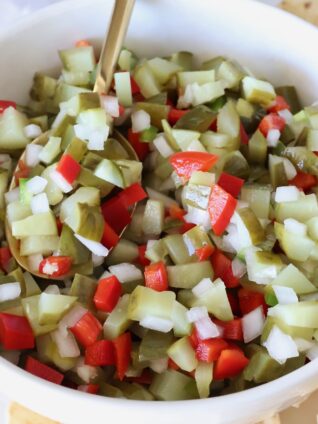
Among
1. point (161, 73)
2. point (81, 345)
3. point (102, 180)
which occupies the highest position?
point (161, 73)

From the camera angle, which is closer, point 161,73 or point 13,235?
point 13,235

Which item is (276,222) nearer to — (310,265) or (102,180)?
(310,265)

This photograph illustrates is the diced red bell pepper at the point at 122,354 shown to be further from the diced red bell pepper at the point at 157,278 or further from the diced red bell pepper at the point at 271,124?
the diced red bell pepper at the point at 271,124

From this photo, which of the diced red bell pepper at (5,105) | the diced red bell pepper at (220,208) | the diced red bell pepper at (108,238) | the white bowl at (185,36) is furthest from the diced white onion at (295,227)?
the diced red bell pepper at (5,105)

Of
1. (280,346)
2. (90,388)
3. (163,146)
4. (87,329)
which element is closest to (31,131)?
(163,146)

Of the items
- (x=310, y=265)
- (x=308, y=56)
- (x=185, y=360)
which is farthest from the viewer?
(x=308, y=56)

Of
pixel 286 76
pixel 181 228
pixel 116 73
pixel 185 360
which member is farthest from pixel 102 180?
pixel 286 76

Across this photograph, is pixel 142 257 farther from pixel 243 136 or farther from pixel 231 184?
pixel 243 136
